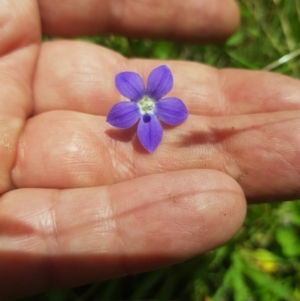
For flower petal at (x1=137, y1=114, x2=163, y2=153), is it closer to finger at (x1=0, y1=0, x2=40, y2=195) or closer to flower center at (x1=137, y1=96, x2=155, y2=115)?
flower center at (x1=137, y1=96, x2=155, y2=115)

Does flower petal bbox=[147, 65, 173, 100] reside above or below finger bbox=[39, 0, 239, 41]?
below

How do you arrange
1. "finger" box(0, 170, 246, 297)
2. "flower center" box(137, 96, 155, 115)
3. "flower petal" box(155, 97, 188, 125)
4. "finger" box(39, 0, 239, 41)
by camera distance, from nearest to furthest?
1. "finger" box(0, 170, 246, 297)
2. "flower petal" box(155, 97, 188, 125)
3. "flower center" box(137, 96, 155, 115)
4. "finger" box(39, 0, 239, 41)

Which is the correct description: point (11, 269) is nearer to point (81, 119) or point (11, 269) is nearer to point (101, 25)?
point (81, 119)

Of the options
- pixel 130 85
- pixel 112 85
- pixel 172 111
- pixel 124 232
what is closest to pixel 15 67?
pixel 112 85

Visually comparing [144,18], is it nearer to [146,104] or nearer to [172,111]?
[146,104]

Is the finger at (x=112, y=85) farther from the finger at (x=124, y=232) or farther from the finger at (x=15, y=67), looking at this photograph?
the finger at (x=124, y=232)

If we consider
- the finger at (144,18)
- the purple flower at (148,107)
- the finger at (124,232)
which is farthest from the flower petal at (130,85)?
the finger at (124,232)

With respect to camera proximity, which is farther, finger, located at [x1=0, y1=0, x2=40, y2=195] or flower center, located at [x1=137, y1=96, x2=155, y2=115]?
flower center, located at [x1=137, y1=96, x2=155, y2=115]

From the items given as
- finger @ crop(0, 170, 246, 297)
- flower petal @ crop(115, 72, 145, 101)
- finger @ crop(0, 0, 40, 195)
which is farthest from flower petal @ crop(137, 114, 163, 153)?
finger @ crop(0, 0, 40, 195)
